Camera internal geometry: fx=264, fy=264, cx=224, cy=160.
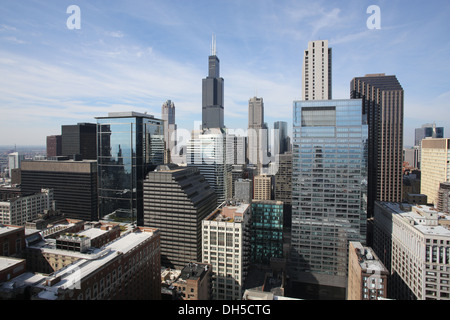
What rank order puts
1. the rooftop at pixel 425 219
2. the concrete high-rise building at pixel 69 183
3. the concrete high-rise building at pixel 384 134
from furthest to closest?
1. the concrete high-rise building at pixel 384 134
2. the concrete high-rise building at pixel 69 183
3. the rooftop at pixel 425 219

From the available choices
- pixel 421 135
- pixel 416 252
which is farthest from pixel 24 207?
pixel 421 135

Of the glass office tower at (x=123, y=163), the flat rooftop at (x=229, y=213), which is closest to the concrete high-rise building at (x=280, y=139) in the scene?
the glass office tower at (x=123, y=163)

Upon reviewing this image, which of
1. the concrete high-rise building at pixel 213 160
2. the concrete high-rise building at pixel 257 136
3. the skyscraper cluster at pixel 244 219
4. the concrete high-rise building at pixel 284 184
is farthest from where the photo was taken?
the concrete high-rise building at pixel 257 136

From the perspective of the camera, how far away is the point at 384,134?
275 feet

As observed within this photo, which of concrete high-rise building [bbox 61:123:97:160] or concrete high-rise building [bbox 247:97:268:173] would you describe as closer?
concrete high-rise building [bbox 61:123:97:160]

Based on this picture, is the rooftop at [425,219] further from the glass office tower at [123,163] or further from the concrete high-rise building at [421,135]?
the concrete high-rise building at [421,135]

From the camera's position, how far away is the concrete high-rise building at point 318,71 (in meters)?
59.4

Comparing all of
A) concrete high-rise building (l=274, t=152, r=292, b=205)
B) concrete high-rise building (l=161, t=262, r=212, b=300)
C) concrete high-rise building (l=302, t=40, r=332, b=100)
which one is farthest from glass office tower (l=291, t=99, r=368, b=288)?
concrete high-rise building (l=274, t=152, r=292, b=205)

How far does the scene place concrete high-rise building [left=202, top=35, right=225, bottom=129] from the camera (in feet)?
603

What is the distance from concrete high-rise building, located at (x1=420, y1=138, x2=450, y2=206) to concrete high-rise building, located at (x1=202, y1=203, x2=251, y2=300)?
205ft

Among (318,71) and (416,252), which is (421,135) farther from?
(416,252)

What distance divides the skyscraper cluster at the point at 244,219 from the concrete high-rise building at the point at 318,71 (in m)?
0.23

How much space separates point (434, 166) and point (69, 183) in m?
→ 109

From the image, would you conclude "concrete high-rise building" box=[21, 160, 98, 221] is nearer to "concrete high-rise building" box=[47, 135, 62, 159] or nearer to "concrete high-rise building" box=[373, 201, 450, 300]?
"concrete high-rise building" box=[47, 135, 62, 159]
